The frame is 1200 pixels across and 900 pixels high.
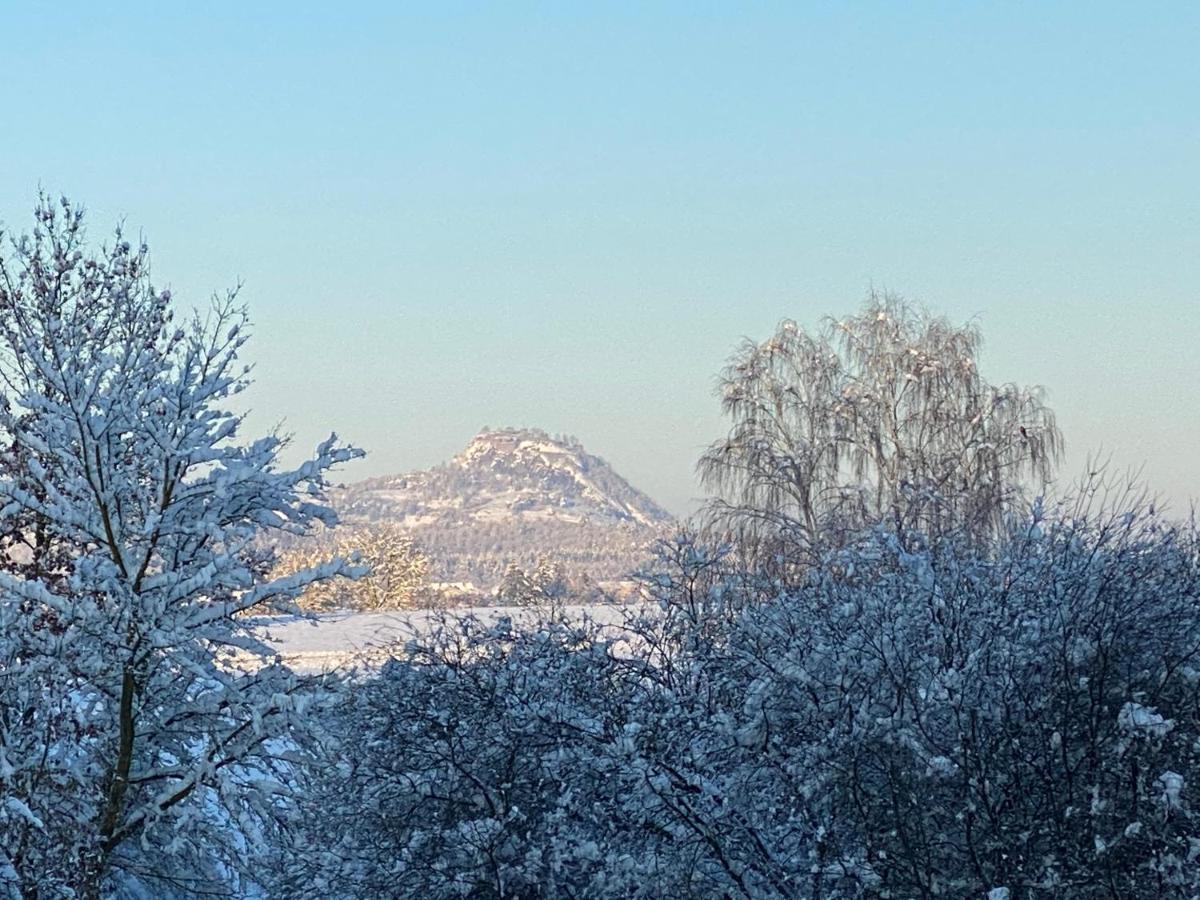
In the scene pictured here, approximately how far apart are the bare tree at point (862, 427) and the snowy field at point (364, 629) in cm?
641

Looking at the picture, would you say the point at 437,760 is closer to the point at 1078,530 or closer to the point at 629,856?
the point at 629,856

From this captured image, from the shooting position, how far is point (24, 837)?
37.8 feet

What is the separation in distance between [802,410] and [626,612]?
18117mm

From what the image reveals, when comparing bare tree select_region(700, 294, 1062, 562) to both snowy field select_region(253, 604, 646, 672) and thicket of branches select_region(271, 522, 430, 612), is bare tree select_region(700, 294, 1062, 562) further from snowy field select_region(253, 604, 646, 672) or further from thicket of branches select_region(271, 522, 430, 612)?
thicket of branches select_region(271, 522, 430, 612)

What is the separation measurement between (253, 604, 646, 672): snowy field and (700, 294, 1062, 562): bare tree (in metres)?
6.41

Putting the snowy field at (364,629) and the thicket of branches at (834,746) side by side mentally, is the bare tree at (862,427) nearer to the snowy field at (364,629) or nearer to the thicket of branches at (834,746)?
the snowy field at (364,629)

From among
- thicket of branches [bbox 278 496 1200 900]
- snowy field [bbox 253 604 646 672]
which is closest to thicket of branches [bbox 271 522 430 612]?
snowy field [bbox 253 604 646 672]

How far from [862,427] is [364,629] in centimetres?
1162

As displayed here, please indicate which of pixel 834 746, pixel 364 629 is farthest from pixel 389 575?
pixel 834 746

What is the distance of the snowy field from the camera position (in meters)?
14.5

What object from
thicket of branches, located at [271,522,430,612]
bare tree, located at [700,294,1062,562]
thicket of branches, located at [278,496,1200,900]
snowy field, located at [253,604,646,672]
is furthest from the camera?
thicket of branches, located at [271,522,430,612]

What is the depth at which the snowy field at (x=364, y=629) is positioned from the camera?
1454 cm

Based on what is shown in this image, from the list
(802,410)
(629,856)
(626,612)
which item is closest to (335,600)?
(802,410)

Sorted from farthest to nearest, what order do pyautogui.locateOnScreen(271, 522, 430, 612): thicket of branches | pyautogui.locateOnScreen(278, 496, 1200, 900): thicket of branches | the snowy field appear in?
pyautogui.locateOnScreen(271, 522, 430, 612): thicket of branches, the snowy field, pyautogui.locateOnScreen(278, 496, 1200, 900): thicket of branches
